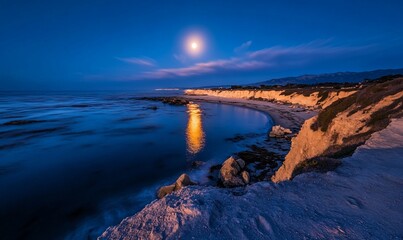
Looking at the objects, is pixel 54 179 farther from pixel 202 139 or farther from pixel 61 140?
pixel 202 139

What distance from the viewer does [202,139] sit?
26312 millimetres

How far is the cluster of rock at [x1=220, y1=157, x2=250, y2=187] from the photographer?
13.0 m

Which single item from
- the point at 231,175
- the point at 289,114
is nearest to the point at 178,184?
the point at 231,175

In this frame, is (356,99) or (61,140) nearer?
(356,99)

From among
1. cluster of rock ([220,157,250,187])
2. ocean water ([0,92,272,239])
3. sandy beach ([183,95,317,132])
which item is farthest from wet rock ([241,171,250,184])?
sandy beach ([183,95,317,132])

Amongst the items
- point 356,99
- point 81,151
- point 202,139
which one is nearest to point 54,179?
point 81,151

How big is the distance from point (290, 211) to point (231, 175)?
9727 millimetres

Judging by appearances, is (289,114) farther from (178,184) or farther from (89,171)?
(89,171)

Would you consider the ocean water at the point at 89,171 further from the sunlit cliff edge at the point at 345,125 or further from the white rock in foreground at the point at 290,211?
the white rock in foreground at the point at 290,211

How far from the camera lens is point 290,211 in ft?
13.0

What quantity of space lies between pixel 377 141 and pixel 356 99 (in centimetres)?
737

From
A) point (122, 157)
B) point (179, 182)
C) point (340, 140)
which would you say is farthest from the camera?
point (122, 157)

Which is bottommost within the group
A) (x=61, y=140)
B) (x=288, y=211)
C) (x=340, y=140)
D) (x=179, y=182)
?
(x=61, y=140)

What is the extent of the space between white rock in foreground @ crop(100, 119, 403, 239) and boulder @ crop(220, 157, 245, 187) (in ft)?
26.2
